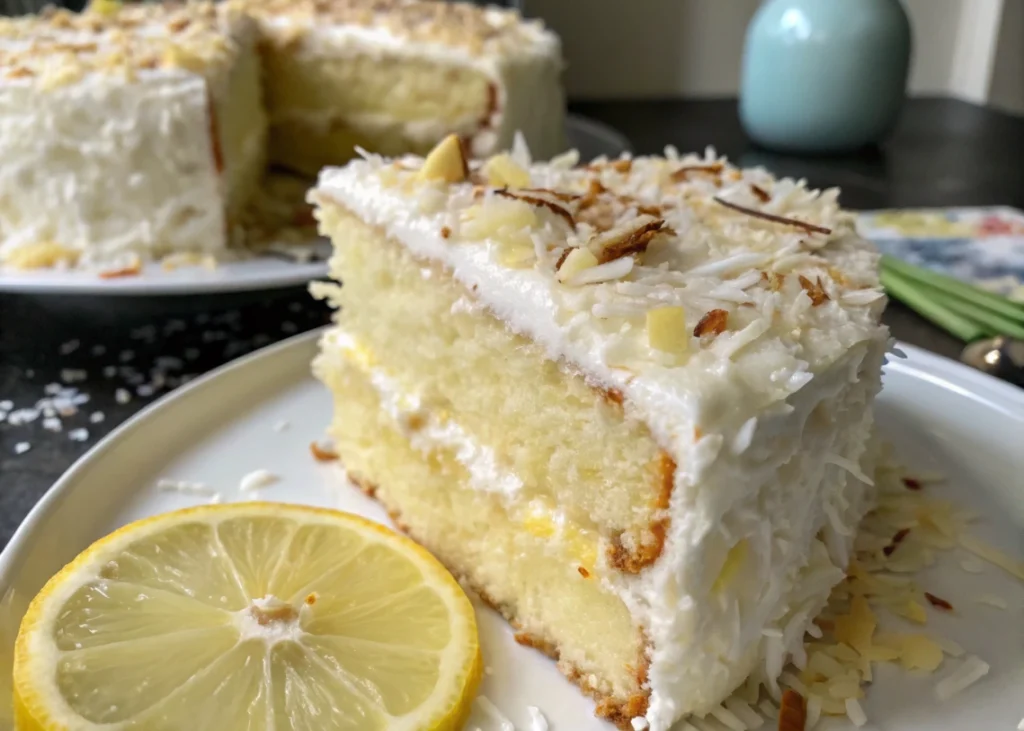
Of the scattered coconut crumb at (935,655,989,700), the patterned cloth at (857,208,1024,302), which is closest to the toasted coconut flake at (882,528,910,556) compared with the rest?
the scattered coconut crumb at (935,655,989,700)

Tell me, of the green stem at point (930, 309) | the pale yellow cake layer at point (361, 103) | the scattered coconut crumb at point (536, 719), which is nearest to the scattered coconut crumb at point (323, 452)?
the scattered coconut crumb at point (536, 719)

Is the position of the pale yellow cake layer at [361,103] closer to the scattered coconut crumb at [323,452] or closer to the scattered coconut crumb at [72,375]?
the scattered coconut crumb at [72,375]

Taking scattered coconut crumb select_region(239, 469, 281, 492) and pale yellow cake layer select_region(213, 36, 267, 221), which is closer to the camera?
scattered coconut crumb select_region(239, 469, 281, 492)

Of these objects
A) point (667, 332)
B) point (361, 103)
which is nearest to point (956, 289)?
point (667, 332)

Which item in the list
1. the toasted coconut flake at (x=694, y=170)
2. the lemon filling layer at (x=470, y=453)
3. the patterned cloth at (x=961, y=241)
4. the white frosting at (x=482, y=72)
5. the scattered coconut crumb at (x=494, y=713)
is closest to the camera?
the scattered coconut crumb at (x=494, y=713)

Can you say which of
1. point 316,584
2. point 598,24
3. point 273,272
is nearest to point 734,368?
point 316,584

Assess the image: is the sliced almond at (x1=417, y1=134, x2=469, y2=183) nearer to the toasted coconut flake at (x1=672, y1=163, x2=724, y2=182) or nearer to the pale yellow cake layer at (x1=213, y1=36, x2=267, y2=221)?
the toasted coconut flake at (x1=672, y1=163, x2=724, y2=182)

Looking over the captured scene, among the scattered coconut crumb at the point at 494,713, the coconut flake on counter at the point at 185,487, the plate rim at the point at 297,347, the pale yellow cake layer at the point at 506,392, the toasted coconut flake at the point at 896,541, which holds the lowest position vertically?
the scattered coconut crumb at the point at 494,713
